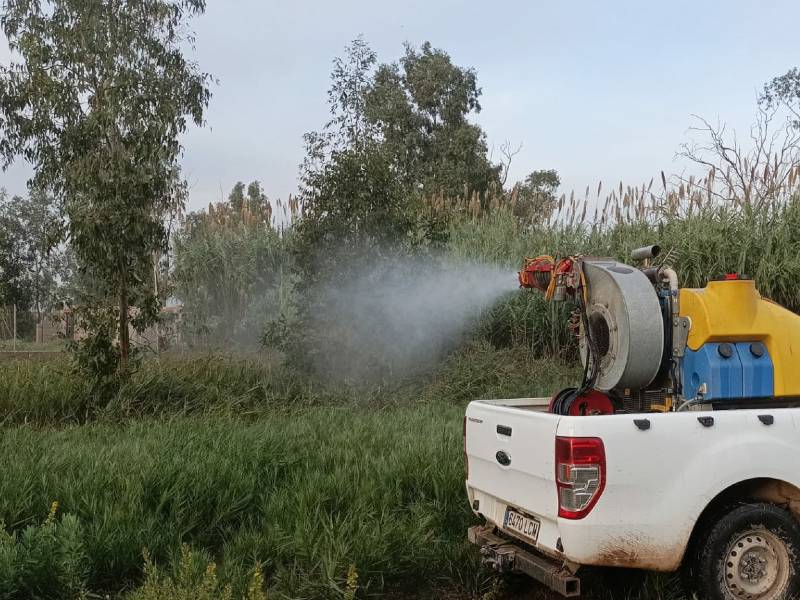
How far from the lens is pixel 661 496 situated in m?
4.05

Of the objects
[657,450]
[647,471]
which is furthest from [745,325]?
[647,471]

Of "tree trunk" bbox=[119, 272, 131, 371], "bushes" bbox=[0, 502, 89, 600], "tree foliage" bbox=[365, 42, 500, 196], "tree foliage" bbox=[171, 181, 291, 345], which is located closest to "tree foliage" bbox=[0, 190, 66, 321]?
"tree foliage" bbox=[365, 42, 500, 196]

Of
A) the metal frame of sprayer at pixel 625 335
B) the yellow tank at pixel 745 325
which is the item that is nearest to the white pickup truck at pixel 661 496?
the yellow tank at pixel 745 325

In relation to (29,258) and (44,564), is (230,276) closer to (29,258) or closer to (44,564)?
(44,564)

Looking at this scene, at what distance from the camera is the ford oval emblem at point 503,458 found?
451 cm

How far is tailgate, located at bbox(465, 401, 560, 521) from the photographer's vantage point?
4109 millimetres

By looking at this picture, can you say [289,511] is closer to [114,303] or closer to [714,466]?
[714,466]

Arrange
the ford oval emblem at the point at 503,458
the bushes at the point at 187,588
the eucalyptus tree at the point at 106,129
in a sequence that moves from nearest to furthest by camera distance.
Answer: the bushes at the point at 187,588 → the ford oval emblem at the point at 503,458 → the eucalyptus tree at the point at 106,129

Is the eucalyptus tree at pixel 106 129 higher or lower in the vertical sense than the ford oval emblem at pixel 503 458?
higher

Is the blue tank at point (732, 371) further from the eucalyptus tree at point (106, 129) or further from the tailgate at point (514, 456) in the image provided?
the eucalyptus tree at point (106, 129)

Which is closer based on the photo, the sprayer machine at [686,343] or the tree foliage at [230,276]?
the sprayer machine at [686,343]

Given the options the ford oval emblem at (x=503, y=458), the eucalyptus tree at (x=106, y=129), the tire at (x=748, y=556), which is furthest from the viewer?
the eucalyptus tree at (x=106, y=129)

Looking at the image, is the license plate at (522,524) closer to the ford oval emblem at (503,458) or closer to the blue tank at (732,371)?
Answer: the ford oval emblem at (503,458)

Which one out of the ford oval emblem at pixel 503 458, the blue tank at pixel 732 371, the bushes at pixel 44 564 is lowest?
the bushes at pixel 44 564
